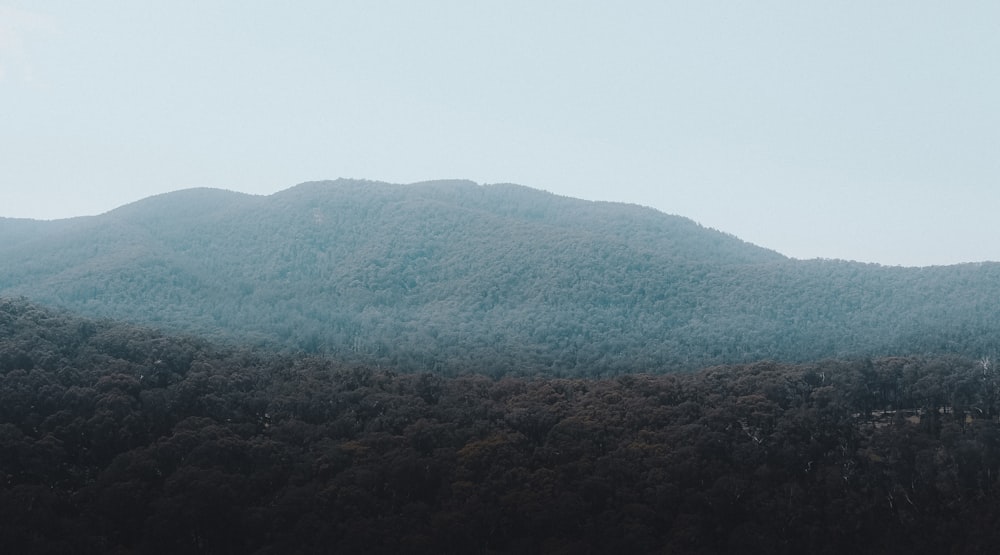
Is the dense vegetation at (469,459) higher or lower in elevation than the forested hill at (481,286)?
lower

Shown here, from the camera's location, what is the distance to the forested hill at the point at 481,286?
88.4 meters

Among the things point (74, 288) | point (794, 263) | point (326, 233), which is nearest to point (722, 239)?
point (794, 263)

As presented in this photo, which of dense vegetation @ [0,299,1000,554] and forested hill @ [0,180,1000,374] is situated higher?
forested hill @ [0,180,1000,374]

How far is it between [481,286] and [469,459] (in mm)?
73046

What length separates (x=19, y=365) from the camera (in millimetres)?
48594

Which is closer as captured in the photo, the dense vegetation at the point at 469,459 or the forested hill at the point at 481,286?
the dense vegetation at the point at 469,459

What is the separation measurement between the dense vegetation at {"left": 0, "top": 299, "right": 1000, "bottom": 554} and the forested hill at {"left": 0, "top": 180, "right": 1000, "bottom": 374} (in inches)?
876

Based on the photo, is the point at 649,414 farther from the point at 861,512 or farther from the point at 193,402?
the point at 193,402

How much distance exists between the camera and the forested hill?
290ft

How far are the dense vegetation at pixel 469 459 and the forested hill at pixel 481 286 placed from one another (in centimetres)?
2225

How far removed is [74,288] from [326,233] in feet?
Answer: 161

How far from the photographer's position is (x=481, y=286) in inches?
4550

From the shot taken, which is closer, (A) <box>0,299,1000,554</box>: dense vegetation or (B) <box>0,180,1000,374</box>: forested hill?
(A) <box>0,299,1000,554</box>: dense vegetation

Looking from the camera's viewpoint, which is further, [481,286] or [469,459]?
[481,286]
